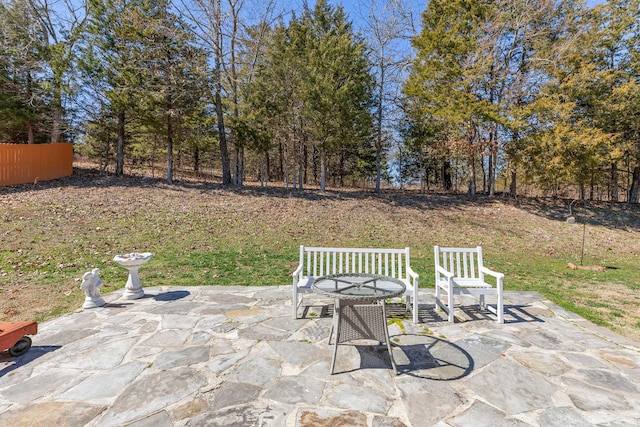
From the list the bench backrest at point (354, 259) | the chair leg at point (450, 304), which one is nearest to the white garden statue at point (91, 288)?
the bench backrest at point (354, 259)

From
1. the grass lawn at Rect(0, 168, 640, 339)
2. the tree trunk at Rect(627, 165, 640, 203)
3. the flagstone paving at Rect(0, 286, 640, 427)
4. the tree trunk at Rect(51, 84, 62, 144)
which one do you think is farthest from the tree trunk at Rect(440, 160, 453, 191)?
the tree trunk at Rect(51, 84, 62, 144)

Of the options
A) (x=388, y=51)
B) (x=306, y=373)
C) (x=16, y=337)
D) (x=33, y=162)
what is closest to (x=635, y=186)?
(x=388, y=51)

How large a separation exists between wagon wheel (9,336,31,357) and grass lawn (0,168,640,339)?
4.29ft

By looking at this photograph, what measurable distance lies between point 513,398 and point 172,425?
2463 millimetres

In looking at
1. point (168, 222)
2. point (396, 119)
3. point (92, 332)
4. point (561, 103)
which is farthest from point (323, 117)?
point (92, 332)

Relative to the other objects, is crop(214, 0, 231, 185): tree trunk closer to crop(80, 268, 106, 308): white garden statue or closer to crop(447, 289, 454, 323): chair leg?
crop(80, 268, 106, 308): white garden statue

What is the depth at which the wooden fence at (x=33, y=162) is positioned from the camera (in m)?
10.9

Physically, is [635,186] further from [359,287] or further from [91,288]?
[91,288]

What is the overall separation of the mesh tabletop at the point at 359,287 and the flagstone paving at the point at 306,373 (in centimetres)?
63

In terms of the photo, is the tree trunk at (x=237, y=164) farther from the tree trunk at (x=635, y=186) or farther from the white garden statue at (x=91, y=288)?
the tree trunk at (x=635, y=186)

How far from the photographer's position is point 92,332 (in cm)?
349

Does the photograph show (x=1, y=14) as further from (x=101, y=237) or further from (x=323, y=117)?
(x=323, y=117)

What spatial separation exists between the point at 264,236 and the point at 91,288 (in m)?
5.09

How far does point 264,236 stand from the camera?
9117 millimetres
